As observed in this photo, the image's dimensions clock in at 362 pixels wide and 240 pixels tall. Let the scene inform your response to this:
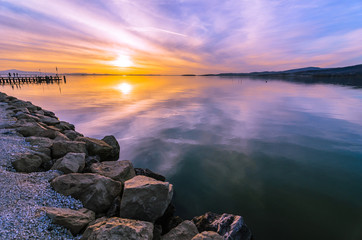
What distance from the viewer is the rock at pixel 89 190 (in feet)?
14.3

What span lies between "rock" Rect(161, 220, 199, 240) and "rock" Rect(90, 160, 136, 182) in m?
2.46

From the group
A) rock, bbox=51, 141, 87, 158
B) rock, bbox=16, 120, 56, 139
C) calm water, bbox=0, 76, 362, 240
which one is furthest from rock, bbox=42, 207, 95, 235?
rock, bbox=16, 120, 56, 139

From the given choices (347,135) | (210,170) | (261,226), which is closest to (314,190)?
(261,226)

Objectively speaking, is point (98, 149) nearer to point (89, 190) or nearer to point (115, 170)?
point (115, 170)

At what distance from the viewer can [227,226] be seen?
4.31m

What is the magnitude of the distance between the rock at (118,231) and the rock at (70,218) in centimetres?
34

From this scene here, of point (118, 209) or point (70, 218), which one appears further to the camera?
point (118, 209)

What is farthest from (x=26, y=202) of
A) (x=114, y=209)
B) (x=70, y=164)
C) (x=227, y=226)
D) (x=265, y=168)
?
(x=265, y=168)

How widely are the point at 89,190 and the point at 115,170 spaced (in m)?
1.34

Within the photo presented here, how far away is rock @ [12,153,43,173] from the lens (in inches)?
205

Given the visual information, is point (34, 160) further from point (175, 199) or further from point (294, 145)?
point (294, 145)

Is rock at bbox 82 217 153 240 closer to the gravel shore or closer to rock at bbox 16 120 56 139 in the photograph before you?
the gravel shore

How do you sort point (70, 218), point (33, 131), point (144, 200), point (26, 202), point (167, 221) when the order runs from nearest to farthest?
1. point (70, 218)
2. point (26, 202)
3. point (144, 200)
4. point (167, 221)
5. point (33, 131)

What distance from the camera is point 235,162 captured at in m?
9.04
